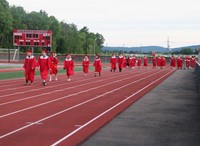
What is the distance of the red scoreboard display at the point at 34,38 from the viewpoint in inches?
1845

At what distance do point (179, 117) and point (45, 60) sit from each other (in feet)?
37.6

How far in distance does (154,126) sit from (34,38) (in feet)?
129

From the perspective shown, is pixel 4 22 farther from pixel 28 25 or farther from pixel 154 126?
pixel 154 126

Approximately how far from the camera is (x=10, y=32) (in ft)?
309

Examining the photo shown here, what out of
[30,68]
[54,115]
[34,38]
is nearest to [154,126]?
[54,115]

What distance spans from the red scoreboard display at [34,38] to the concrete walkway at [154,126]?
1367 inches

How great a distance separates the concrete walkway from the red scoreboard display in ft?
114

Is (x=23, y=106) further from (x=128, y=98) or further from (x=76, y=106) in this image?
(x=128, y=98)

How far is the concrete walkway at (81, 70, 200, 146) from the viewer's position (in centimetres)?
743

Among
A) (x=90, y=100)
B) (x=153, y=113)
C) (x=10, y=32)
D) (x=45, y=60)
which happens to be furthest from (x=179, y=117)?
(x=10, y=32)

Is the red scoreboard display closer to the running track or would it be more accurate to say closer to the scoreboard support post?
the scoreboard support post

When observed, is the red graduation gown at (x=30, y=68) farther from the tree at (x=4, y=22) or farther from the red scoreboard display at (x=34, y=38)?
the tree at (x=4, y=22)

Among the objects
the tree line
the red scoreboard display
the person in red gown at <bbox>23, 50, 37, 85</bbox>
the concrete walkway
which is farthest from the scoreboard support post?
the tree line

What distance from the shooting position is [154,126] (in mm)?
9016
